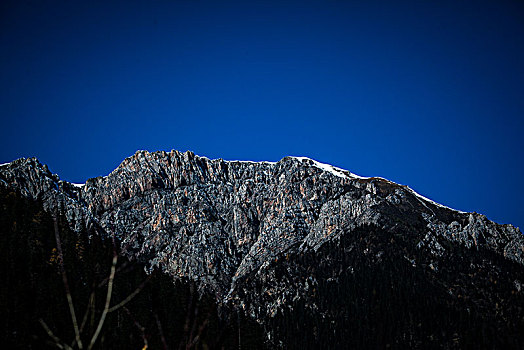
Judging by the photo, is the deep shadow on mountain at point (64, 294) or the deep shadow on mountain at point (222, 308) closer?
the deep shadow on mountain at point (64, 294)

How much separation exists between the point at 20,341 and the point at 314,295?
16122 cm

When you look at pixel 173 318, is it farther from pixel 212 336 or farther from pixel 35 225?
pixel 35 225

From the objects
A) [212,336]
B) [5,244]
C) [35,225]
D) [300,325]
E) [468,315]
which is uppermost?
[468,315]

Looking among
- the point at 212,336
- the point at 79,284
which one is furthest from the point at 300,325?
the point at 79,284

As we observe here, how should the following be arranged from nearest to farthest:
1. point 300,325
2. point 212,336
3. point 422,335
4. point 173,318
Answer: point 212,336 → point 173,318 → point 422,335 → point 300,325

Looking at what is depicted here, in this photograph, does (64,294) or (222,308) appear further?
(222,308)

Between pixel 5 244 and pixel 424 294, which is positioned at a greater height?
pixel 424 294

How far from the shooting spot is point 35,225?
8406cm

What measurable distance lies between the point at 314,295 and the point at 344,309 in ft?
65.6

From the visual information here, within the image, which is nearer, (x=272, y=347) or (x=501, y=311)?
(x=272, y=347)

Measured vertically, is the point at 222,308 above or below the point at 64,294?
above

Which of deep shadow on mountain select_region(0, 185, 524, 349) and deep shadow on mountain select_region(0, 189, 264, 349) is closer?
deep shadow on mountain select_region(0, 189, 264, 349)

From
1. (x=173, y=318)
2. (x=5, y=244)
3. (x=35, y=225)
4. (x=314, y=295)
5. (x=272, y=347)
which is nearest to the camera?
(x=5, y=244)

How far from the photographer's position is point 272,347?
142125mm
